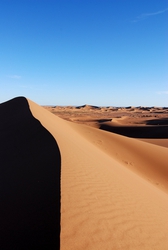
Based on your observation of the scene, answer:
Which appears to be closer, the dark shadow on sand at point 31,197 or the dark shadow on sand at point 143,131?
the dark shadow on sand at point 31,197

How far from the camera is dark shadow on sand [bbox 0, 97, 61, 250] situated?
2.46m

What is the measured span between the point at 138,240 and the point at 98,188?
53.9 inches

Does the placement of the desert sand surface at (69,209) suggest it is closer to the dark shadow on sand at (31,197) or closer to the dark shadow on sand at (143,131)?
the dark shadow on sand at (31,197)

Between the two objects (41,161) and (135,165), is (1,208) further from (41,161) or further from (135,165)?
(135,165)

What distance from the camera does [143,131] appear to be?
26.6 m

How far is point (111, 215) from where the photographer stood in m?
3.06

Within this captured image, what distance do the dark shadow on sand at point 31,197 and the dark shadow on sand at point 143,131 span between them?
19441 millimetres

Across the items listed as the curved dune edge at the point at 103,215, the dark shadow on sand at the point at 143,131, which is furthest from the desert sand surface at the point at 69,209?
the dark shadow on sand at the point at 143,131

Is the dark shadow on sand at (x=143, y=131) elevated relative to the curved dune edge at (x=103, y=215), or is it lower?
lower

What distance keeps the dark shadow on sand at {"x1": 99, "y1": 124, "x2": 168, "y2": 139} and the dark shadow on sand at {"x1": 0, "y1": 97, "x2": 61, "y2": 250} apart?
1944 centimetres

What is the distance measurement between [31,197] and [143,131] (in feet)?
80.5

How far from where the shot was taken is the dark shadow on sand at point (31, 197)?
246 centimetres

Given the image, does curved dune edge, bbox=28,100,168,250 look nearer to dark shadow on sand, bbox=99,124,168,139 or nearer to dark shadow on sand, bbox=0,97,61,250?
dark shadow on sand, bbox=0,97,61,250

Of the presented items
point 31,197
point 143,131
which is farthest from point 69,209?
point 143,131
